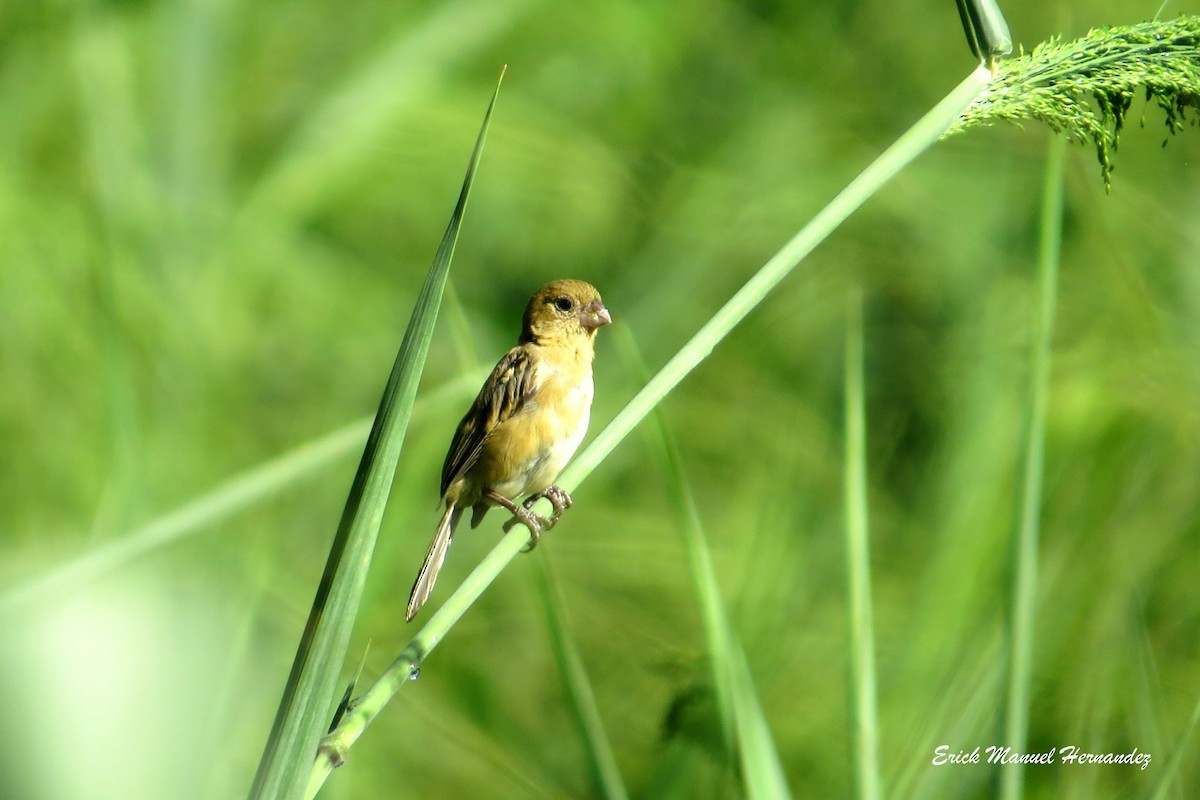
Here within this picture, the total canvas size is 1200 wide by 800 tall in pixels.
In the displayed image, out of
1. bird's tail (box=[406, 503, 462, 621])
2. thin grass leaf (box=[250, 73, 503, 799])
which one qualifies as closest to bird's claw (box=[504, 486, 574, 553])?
bird's tail (box=[406, 503, 462, 621])

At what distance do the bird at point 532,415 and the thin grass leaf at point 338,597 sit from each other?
2.01 metres

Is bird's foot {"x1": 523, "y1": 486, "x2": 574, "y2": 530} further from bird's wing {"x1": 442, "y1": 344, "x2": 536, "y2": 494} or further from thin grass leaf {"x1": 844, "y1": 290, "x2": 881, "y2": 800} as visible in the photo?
thin grass leaf {"x1": 844, "y1": 290, "x2": 881, "y2": 800}

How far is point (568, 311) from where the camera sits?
3309 millimetres

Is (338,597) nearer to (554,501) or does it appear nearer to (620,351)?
(620,351)

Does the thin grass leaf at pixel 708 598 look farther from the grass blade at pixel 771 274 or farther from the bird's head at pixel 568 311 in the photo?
the bird's head at pixel 568 311

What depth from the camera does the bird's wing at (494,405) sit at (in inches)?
129

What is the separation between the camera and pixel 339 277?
203 inches

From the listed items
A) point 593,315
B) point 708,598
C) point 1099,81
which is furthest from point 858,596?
point 593,315

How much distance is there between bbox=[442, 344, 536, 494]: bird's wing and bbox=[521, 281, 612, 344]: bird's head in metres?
0.09

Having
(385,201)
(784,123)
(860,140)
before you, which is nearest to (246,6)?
(385,201)

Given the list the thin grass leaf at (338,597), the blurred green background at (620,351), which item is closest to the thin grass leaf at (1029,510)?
the blurred green background at (620,351)

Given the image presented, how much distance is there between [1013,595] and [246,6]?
4.79m

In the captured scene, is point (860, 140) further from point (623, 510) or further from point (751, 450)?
point (623, 510)

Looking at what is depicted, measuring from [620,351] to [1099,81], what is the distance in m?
0.97
